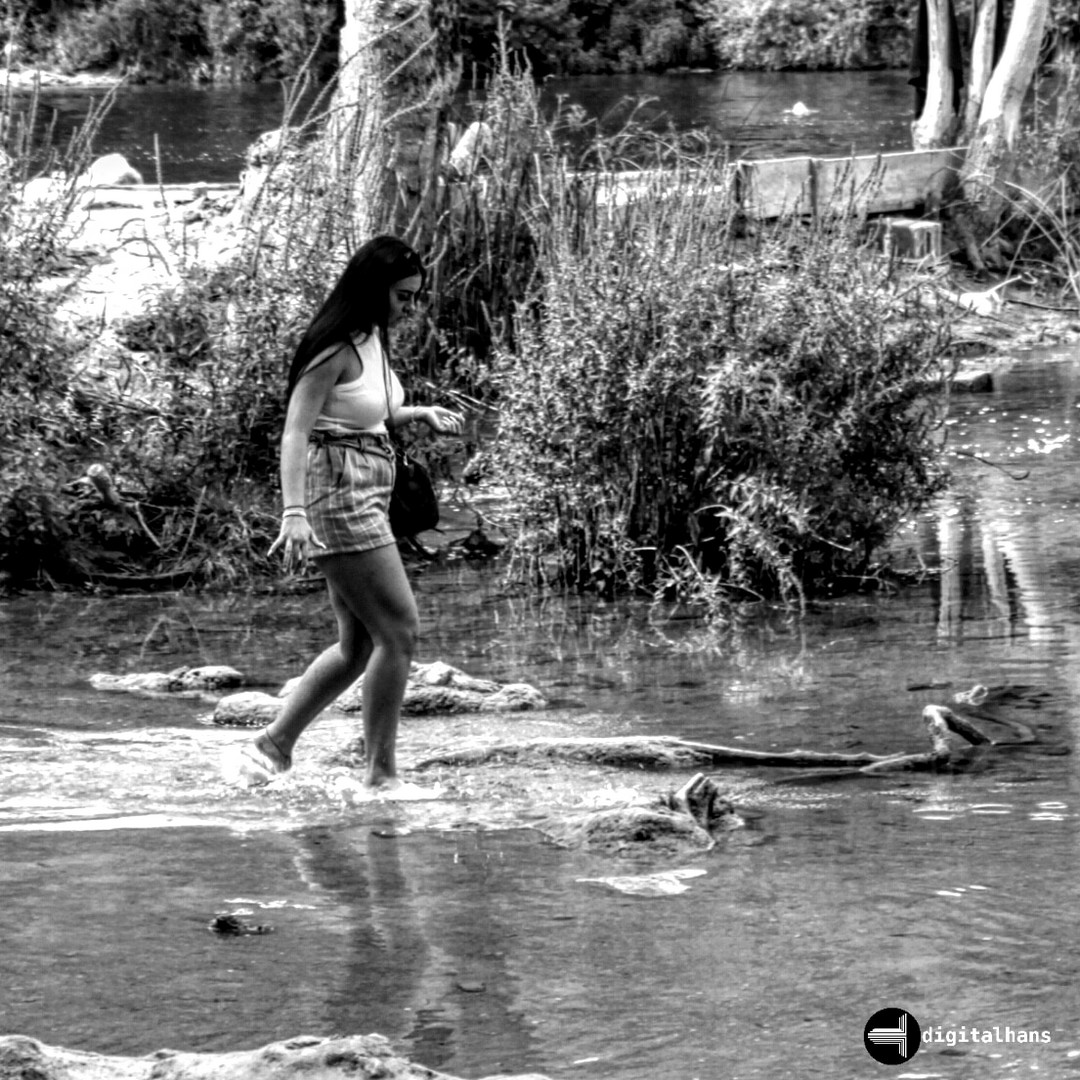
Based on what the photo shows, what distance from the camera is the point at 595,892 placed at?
205 inches

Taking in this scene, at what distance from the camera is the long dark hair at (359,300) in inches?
231

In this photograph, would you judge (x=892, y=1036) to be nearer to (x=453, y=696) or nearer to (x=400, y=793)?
(x=400, y=793)

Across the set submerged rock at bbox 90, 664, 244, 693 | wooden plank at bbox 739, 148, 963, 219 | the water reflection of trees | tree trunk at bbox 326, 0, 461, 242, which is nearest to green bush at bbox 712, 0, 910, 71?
wooden plank at bbox 739, 148, 963, 219

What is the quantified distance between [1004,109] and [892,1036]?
59.6 ft

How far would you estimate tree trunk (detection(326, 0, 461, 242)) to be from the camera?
37.1 feet

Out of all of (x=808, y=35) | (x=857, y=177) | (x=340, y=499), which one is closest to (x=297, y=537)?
(x=340, y=499)

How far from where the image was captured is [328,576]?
6043 millimetres

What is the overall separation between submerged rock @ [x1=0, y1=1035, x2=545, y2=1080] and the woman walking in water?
2.29 m

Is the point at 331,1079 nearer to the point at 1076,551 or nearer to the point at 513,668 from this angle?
the point at 513,668

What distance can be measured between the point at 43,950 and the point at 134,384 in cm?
600

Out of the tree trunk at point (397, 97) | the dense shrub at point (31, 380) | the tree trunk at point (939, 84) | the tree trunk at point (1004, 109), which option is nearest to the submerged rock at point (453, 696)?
the dense shrub at point (31, 380)

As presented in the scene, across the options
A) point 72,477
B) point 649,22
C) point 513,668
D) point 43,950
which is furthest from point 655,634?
point 649,22

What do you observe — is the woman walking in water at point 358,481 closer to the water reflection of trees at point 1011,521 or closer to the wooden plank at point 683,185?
the water reflection of trees at point 1011,521

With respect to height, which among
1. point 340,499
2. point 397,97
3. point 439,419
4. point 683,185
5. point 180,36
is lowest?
point 340,499
